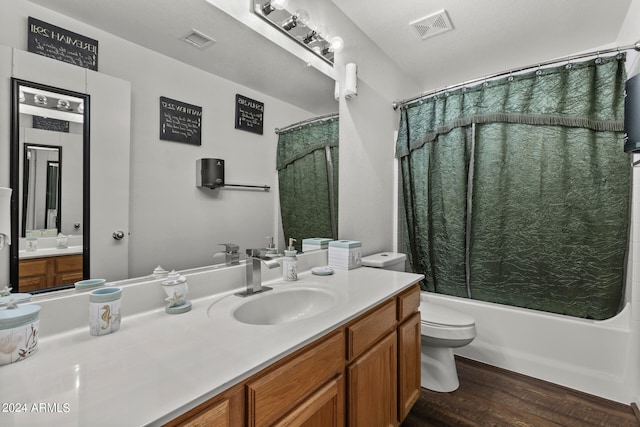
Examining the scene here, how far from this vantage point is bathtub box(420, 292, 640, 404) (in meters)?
1.73

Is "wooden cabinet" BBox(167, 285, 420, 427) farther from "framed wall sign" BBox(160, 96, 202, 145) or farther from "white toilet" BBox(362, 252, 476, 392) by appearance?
"framed wall sign" BBox(160, 96, 202, 145)

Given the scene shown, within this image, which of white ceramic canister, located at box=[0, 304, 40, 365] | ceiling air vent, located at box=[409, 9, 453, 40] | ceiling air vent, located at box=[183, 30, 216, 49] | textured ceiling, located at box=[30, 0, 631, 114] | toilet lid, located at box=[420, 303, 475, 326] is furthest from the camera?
ceiling air vent, located at box=[409, 9, 453, 40]

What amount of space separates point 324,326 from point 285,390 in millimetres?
205

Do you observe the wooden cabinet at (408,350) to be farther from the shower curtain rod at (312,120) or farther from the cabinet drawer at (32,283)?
the cabinet drawer at (32,283)

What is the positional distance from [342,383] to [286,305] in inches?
15.7

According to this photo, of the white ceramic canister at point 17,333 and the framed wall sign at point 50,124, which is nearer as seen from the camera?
the white ceramic canister at point 17,333

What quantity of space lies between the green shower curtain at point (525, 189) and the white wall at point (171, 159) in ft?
4.98

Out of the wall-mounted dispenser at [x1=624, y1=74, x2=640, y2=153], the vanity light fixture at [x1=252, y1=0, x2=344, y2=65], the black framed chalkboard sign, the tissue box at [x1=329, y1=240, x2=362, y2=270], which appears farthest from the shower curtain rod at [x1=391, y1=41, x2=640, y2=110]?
the black framed chalkboard sign

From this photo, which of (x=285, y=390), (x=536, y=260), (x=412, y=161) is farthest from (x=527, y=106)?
(x=285, y=390)

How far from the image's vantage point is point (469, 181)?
86.2 inches

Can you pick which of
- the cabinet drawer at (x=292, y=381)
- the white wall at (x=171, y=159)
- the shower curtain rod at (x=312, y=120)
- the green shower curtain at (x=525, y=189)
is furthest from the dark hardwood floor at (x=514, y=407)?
the shower curtain rod at (x=312, y=120)

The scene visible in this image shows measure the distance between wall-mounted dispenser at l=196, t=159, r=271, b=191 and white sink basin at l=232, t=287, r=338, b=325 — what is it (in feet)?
1.59

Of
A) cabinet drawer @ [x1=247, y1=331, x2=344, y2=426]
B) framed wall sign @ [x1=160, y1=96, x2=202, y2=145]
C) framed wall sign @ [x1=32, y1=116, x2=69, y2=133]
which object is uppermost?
framed wall sign @ [x1=160, y1=96, x2=202, y2=145]

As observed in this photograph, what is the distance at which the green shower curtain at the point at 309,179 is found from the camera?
5.12ft
